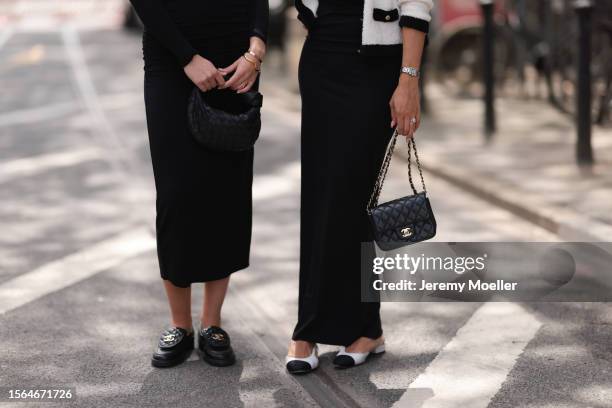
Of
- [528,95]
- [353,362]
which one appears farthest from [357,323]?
[528,95]

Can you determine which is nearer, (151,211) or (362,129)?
(362,129)

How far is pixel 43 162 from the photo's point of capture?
8.95m

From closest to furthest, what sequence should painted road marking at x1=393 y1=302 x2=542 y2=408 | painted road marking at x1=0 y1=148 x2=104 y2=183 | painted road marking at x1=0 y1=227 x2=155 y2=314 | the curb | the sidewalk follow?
painted road marking at x1=393 y1=302 x2=542 y2=408 → painted road marking at x1=0 y1=227 x2=155 y2=314 → the curb → the sidewalk → painted road marking at x1=0 y1=148 x2=104 y2=183

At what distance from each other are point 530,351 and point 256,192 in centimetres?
363

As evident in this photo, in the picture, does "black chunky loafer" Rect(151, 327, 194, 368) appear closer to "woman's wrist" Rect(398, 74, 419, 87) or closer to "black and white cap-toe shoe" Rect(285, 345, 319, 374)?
"black and white cap-toe shoe" Rect(285, 345, 319, 374)

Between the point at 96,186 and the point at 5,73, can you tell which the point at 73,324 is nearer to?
the point at 96,186

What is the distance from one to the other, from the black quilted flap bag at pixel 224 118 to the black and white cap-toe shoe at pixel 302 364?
0.82 m

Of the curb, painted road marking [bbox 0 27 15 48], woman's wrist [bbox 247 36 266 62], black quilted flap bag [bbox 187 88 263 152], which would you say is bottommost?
painted road marking [bbox 0 27 15 48]

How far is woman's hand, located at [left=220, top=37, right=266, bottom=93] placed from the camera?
4.01 meters

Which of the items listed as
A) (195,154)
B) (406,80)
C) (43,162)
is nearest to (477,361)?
(406,80)

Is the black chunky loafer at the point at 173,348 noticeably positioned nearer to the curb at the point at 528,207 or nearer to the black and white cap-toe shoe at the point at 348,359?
the black and white cap-toe shoe at the point at 348,359

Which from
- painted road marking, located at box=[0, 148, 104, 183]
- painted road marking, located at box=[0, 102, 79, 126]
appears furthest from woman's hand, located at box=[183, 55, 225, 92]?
painted road marking, located at box=[0, 102, 79, 126]

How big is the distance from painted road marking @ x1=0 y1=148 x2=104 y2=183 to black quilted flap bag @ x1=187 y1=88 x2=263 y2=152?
14.8 ft

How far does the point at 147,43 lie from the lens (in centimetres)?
403
